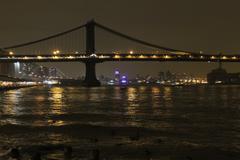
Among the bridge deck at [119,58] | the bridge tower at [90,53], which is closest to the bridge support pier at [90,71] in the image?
the bridge tower at [90,53]

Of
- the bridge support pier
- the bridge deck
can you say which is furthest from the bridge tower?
the bridge deck

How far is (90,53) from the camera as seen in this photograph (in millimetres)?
125125

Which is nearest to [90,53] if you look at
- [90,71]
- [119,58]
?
[90,71]

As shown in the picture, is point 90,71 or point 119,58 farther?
point 90,71

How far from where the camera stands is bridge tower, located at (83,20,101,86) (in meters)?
122

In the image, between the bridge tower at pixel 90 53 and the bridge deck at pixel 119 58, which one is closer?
the bridge deck at pixel 119 58

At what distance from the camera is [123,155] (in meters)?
20.4

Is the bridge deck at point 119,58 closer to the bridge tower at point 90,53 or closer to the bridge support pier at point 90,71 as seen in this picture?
the bridge support pier at point 90,71

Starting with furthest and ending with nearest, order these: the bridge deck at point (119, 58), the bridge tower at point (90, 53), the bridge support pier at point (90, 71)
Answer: the bridge tower at point (90, 53) < the bridge support pier at point (90, 71) < the bridge deck at point (119, 58)

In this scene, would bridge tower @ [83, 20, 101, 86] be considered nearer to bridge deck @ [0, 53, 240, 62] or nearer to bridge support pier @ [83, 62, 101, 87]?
bridge support pier @ [83, 62, 101, 87]

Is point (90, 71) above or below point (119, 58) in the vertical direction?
below

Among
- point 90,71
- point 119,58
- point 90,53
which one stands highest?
point 90,53

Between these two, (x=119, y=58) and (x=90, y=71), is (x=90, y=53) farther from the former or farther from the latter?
(x=119, y=58)

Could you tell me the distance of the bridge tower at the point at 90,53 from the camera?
400ft
